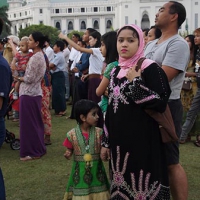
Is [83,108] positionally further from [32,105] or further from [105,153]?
[32,105]

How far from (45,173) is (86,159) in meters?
1.38

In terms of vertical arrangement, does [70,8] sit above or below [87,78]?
above

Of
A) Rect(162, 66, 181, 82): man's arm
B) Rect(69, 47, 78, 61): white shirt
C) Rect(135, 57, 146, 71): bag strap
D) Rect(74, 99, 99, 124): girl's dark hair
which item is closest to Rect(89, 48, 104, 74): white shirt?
Rect(74, 99, 99, 124): girl's dark hair

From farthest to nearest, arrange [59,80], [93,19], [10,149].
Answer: [93,19] < [59,80] < [10,149]

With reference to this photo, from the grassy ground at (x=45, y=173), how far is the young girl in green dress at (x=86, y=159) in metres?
0.57

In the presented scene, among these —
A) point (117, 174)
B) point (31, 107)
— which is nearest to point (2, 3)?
point (31, 107)

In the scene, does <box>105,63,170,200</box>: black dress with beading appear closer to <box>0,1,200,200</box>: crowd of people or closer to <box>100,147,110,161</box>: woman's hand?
<box>0,1,200,200</box>: crowd of people

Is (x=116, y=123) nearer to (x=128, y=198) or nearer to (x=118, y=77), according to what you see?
(x=118, y=77)

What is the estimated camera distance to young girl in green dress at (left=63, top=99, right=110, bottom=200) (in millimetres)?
3580

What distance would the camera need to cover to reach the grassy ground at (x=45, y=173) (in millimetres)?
4195

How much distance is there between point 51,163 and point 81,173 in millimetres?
1738

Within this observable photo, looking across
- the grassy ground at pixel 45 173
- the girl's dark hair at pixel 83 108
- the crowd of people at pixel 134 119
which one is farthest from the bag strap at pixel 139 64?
the grassy ground at pixel 45 173

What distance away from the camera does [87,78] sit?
627 centimetres

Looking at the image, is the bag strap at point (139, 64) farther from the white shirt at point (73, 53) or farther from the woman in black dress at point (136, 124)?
the white shirt at point (73, 53)
